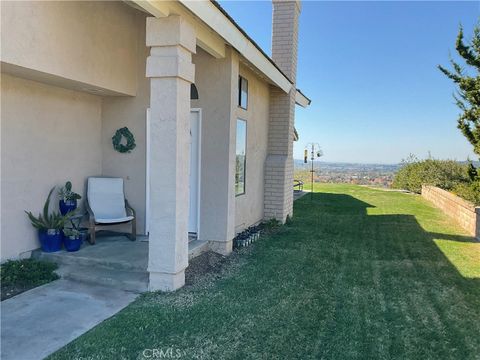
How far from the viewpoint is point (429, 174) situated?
17.1 metres

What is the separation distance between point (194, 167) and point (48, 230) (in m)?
2.49

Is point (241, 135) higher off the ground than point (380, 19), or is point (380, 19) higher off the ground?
point (380, 19)

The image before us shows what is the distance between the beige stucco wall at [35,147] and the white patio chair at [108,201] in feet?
0.80

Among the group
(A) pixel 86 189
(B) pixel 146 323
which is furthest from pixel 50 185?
(B) pixel 146 323

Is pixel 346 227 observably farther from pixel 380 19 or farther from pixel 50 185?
pixel 380 19

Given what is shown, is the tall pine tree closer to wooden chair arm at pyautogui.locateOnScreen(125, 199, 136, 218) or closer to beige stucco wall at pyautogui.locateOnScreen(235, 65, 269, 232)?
beige stucco wall at pyautogui.locateOnScreen(235, 65, 269, 232)

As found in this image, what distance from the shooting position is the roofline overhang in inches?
159

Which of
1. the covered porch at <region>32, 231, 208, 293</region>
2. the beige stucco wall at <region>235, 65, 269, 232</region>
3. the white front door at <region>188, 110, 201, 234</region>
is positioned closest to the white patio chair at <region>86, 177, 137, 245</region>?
the covered porch at <region>32, 231, 208, 293</region>

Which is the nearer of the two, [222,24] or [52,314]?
[52,314]

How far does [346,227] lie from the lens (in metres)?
9.59

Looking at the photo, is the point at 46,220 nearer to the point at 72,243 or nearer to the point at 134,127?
the point at 72,243

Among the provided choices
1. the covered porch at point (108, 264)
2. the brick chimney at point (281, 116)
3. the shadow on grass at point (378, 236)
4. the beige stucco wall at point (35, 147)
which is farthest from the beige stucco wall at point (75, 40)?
the shadow on grass at point (378, 236)

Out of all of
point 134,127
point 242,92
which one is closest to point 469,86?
point 242,92

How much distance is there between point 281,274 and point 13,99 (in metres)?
4.56
